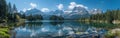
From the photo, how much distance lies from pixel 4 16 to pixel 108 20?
4452cm

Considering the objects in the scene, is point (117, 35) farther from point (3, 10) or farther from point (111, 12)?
point (111, 12)

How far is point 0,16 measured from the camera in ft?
233

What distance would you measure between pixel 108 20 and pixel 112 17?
278 cm

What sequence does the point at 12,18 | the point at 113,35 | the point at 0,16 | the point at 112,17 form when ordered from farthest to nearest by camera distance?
the point at 112,17 → the point at 12,18 → the point at 0,16 → the point at 113,35

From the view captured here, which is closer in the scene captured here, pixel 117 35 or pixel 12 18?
pixel 117 35

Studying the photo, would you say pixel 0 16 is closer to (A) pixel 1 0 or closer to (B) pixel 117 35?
(A) pixel 1 0

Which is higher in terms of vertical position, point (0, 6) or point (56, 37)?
point (0, 6)

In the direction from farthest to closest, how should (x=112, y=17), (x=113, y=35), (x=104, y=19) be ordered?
(x=104, y=19) → (x=112, y=17) → (x=113, y=35)

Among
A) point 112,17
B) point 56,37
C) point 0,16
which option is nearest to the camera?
point 56,37

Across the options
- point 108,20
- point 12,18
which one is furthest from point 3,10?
point 108,20

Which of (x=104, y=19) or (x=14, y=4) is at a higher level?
(x=14, y=4)

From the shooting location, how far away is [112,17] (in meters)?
101

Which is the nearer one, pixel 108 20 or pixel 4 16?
pixel 4 16

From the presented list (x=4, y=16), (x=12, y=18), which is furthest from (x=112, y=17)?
(x=4, y=16)
